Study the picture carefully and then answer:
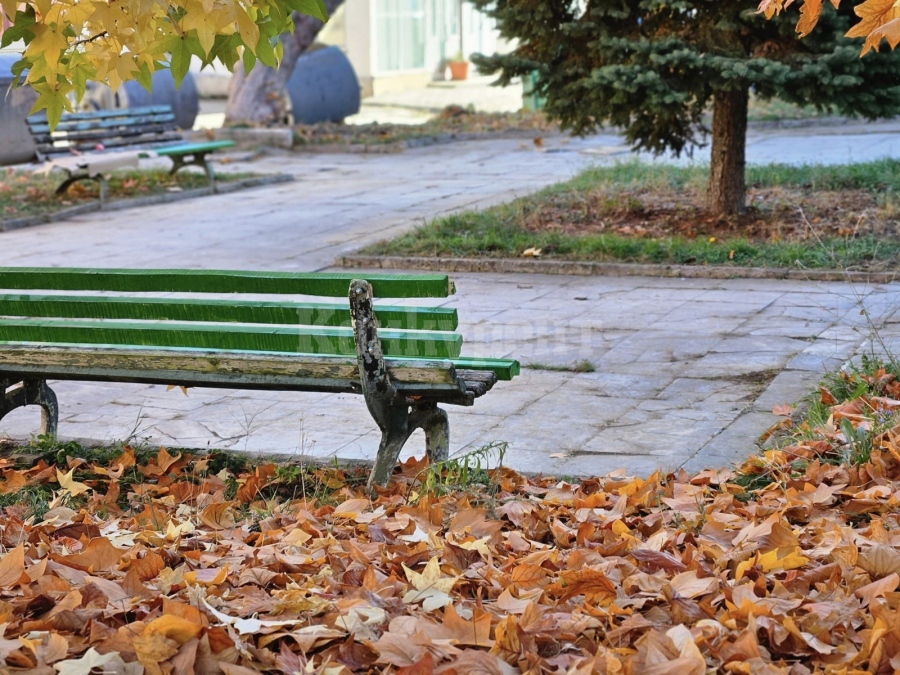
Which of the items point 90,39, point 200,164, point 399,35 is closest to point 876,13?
point 90,39

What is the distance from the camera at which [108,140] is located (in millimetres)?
15164

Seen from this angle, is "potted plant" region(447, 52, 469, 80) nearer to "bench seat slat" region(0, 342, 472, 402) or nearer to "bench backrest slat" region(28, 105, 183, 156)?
"bench backrest slat" region(28, 105, 183, 156)

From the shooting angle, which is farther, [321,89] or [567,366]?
[321,89]

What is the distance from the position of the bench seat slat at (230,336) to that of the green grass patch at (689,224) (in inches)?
174

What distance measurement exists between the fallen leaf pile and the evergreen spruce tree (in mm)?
4799

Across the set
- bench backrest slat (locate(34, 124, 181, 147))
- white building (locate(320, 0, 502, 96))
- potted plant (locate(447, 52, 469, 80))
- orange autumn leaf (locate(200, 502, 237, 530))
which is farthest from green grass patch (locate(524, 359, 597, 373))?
potted plant (locate(447, 52, 469, 80))

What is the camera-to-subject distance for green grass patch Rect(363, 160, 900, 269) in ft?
28.0

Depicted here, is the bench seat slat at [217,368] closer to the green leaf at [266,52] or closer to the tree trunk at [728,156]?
the green leaf at [266,52]

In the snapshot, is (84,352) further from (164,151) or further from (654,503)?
(164,151)

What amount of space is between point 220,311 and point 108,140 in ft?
38.3

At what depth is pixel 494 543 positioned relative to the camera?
11.3 ft

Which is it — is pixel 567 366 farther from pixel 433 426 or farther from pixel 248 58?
pixel 248 58

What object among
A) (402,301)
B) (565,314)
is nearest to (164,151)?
(402,301)

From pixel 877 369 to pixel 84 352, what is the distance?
11.0 ft
